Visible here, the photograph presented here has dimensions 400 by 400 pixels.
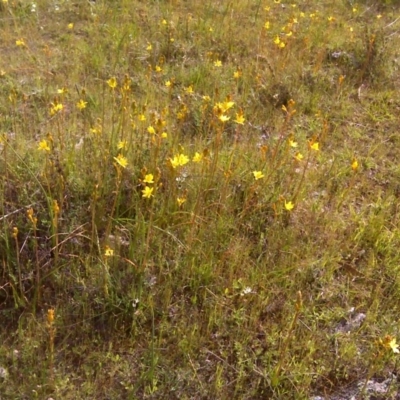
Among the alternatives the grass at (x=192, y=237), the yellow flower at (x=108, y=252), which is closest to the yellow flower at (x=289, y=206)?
the grass at (x=192, y=237)

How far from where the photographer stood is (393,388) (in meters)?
2.04

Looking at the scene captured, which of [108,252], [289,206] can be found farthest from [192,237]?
[289,206]

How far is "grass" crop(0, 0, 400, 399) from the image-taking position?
2004 mm

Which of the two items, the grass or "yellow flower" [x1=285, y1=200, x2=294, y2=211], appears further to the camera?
"yellow flower" [x1=285, y1=200, x2=294, y2=211]

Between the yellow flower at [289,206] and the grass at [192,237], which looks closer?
the grass at [192,237]

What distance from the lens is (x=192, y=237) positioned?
2275 millimetres

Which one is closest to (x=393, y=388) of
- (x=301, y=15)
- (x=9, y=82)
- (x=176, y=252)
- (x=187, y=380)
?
(x=187, y=380)

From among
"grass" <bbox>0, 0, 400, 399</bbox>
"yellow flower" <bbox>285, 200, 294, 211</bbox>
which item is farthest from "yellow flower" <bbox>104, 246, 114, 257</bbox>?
"yellow flower" <bbox>285, 200, 294, 211</bbox>

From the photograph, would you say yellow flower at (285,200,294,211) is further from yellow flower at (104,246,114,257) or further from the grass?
yellow flower at (104,246,114,257)

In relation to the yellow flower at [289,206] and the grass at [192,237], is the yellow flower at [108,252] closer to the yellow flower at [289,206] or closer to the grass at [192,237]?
the grass at [192,237]

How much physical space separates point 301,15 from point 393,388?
3.91 m

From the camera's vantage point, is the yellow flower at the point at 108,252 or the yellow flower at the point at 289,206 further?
the yellow flower at the point at 289,206

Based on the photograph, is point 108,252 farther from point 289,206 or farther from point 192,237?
point 289,206

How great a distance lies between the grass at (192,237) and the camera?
6.57ft
